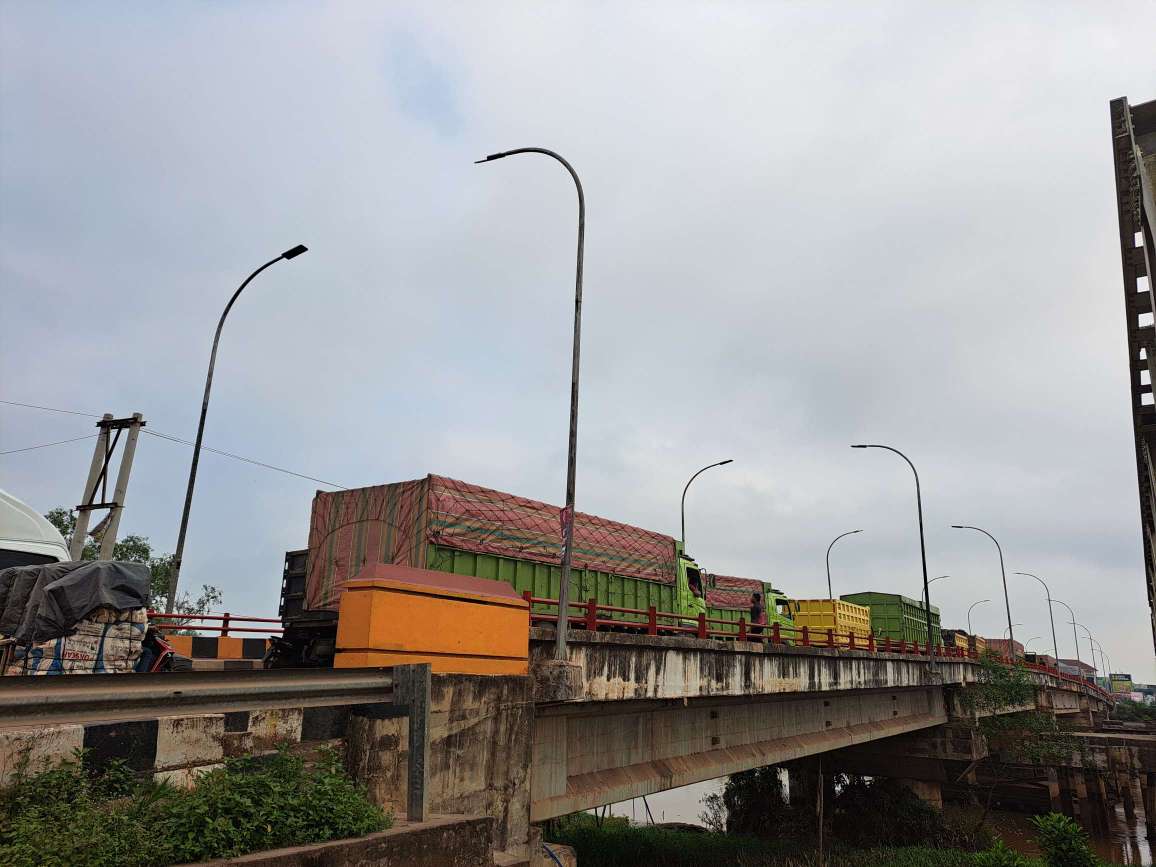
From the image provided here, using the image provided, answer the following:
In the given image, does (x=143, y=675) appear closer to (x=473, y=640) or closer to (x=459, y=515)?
(x=473, y=640)

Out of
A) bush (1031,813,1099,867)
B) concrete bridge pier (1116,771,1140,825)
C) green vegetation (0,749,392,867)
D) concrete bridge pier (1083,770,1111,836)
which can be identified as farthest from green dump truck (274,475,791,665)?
concrete bridge pier (1116,771,1140,825)

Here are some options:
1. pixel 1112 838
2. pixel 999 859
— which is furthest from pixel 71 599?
pixel 1112 838

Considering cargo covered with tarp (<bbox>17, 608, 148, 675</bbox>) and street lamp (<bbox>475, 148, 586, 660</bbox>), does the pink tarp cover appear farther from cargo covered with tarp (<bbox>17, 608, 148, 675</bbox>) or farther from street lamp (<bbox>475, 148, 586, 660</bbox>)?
cargo covered with tarp (<bbox>17, 608, 148, 675</bbox>)

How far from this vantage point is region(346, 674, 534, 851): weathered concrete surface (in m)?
8.07

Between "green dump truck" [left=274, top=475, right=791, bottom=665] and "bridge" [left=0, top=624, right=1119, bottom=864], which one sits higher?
"green dump truck" [left=274, top=475, right=791, bottom=665]

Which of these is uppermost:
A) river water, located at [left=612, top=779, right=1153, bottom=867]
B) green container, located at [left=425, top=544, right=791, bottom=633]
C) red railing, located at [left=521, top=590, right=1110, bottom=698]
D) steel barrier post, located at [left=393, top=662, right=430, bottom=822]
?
green container, located at [left=425, top=544, right=791, bottom=633]

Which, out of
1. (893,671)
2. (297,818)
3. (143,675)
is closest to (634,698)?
(297,818)

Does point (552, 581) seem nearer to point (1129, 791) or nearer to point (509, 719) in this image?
point (509, 719)

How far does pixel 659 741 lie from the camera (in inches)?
623

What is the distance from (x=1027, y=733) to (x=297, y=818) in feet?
125

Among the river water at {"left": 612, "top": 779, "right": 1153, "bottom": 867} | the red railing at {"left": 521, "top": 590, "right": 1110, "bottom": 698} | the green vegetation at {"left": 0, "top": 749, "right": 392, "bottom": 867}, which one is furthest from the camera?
the river water at {"left": 612, "top": 779, "right": 1153, "bottom": 867}

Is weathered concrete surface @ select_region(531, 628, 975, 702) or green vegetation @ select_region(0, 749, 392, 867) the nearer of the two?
green vegetation @ select_region(0, 749, 392, 867)

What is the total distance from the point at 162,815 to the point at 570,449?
8064 mm

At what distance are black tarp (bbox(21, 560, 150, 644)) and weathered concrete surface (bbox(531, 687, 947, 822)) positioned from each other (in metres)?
6.60
